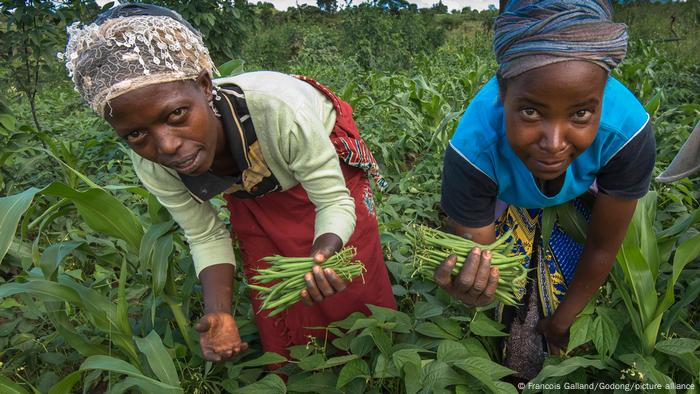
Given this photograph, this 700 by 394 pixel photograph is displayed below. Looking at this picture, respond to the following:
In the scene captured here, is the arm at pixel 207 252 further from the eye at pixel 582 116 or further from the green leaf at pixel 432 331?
the eye at pixel 582 116

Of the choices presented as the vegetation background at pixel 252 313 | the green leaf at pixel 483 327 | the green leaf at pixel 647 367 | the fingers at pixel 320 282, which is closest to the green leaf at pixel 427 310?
the vegetation background at pixel 252 313

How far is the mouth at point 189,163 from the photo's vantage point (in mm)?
1202

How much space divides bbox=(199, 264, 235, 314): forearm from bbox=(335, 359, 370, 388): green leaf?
1.40 ft

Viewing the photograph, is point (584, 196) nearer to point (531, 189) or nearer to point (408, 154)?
point (531, 189)

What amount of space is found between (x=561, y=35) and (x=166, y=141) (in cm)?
90

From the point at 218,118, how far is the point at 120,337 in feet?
2.55

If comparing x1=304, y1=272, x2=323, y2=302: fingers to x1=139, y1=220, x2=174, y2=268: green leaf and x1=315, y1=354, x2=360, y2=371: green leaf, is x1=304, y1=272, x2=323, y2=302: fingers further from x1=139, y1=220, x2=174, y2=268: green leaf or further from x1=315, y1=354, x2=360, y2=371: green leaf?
x1=139, y1=220, x2=174, y2=268: green leaf

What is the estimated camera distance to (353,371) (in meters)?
1.40

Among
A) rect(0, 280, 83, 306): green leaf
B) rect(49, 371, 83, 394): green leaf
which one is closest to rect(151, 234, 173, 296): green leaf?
rect(0, 280, 83, 306): green leaf

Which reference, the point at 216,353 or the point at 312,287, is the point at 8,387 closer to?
the point at 216,353

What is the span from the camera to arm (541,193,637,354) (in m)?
1.34

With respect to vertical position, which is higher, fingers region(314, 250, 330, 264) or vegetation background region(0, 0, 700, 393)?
fingers region(314, 250, 330, 264)

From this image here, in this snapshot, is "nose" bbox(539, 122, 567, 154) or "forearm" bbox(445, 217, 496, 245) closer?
"nose" bbox(539, 122, 567, 154)

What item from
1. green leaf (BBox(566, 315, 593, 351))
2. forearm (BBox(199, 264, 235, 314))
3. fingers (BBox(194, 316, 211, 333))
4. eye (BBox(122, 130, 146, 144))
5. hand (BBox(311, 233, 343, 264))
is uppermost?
eye (BBox(122, 130, 146, 144))
